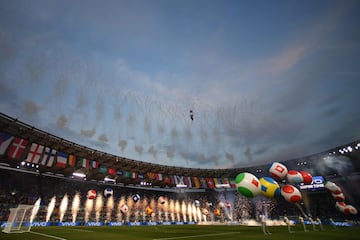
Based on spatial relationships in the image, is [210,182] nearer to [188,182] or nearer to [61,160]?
[188,182]

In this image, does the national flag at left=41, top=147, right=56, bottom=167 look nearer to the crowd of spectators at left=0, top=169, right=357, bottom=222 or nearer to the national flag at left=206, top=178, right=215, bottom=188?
the crowd of spectators at left=0, top=169, right=357, bottom=222

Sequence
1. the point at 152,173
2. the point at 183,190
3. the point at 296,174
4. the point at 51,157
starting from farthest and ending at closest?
the point at 183,190 < the point at 152,173 < the point at 51,157 < the point at 296,174

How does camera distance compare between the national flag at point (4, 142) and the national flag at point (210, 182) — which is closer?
the national flag at point (4, 142)

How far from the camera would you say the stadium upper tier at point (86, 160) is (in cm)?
2670

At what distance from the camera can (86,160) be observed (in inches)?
1423

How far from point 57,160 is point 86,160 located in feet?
17.4

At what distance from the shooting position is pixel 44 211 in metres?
39.4

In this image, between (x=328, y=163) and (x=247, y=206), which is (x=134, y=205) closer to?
(x=247, y=206)

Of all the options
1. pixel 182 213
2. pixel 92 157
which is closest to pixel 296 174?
pixel 92 157

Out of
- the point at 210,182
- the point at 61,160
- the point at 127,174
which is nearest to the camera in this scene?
the point at 61,160

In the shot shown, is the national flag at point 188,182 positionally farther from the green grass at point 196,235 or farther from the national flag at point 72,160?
the green grass at point 196,235

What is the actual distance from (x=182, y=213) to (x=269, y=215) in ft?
85.8

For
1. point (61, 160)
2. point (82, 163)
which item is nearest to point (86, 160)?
point (82, 163)

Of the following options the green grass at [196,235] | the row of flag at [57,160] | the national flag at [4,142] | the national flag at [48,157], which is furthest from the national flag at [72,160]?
the green grass at [196,235]
